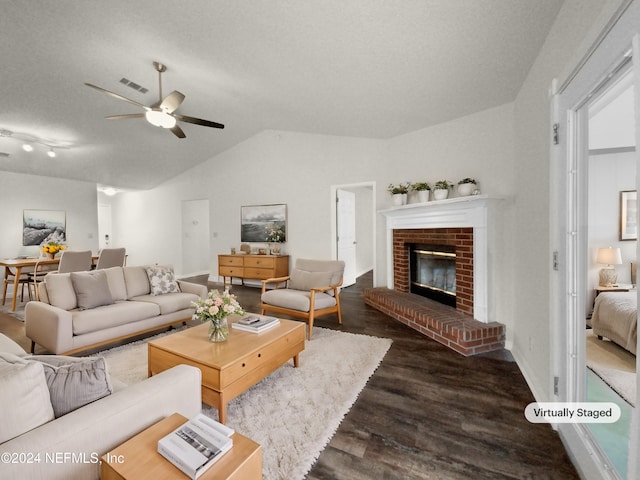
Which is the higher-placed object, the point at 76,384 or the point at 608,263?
the point at 608,263

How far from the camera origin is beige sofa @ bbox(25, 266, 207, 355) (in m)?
2.82

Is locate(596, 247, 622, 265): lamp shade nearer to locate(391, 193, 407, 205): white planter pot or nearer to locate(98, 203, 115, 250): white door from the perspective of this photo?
locate(391, 193, 407, 205): white planter pot

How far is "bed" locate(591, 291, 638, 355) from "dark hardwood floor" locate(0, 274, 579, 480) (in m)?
0.74

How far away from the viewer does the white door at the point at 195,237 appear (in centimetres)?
832

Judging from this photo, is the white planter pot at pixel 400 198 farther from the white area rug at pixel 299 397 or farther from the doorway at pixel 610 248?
the doorway at pixel 610 248

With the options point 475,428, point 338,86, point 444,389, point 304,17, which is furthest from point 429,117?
point 475,428

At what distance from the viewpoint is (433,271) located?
4.32 metres

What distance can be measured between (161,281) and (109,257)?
2143 mm

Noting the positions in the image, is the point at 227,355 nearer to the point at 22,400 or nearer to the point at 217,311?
the point at 217,311

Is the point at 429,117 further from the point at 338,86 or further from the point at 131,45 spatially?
the point at 131,45

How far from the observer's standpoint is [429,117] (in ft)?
13.3

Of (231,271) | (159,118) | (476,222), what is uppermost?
(159,118)

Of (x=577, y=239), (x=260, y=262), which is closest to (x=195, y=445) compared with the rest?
(x=577, y=239)

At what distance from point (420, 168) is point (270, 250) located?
358 cm
